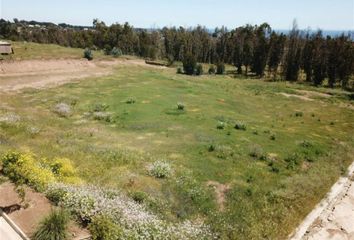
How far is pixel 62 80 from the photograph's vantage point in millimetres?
53062

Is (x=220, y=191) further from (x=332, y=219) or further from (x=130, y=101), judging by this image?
(x=130, y=101)

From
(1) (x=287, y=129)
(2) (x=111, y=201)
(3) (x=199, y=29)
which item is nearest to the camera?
(2) (x=111, y=201)

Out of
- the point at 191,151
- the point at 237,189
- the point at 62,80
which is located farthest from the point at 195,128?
the point at 62,80

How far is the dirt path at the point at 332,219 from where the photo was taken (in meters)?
18.5

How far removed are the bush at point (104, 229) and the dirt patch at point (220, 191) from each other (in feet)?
21.3

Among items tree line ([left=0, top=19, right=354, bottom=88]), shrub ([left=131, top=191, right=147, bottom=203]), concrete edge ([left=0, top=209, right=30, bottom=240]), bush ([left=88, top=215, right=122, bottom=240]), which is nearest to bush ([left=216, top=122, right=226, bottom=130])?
shrub ([left=131, top=191, right=147, bottom=203])

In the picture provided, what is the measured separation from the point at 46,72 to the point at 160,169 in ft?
145

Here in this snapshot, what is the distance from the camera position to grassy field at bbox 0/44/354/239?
19172 mm

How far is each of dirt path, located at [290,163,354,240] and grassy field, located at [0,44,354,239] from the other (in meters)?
0.61

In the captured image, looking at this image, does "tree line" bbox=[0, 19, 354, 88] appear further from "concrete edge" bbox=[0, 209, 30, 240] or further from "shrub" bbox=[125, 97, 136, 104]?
"concrete edge" bbox=[0, 209, 30, 240]

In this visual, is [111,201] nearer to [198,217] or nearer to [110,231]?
[110,231]

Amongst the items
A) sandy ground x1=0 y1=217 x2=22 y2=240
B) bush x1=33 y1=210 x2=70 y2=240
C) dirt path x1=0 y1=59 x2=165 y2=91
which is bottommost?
sandy ground x1=0 y1=217 x2=22 y2=240

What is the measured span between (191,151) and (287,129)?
14436 millimetres

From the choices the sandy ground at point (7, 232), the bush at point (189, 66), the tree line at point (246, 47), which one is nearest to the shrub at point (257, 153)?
the sandy ground at point (7, 232)
